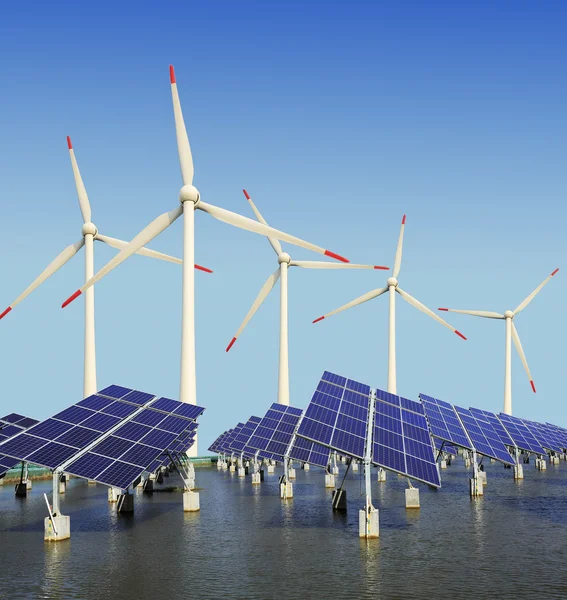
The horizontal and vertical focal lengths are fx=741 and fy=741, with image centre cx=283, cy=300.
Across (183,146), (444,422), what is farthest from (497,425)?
(183,146)

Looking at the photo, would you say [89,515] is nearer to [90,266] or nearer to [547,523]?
[547,523]

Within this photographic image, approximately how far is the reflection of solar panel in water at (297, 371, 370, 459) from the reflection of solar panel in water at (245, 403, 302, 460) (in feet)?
44.9

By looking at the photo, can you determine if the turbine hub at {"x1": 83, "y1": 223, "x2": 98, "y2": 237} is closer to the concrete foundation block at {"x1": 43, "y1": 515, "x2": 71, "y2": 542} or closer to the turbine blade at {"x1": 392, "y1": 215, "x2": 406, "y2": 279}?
the turbine blade at {"x1": 392, "y1": 215, "x2": 406, "y2": 279}

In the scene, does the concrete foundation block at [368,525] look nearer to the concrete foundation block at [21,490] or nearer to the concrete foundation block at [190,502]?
the concrete foundation block at [190,502]

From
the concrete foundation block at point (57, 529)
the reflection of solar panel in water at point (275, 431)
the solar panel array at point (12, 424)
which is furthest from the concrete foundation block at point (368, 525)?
the solar panel array at point (12, 424)

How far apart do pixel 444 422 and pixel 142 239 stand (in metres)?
45.5

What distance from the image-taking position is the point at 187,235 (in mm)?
93750

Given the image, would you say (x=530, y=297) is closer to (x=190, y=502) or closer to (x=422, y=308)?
(x=422, y=308)

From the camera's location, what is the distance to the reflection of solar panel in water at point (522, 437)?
90312mm

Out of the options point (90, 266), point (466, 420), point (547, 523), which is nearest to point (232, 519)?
point (547, 523)

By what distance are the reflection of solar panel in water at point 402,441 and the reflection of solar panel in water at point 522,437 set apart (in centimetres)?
3514

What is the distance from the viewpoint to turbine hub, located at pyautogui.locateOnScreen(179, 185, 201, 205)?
9662 centimetres

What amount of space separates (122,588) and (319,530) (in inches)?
678

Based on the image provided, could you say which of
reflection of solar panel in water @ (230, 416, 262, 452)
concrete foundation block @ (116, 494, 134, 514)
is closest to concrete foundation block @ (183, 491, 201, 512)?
→ concrete foundation block @ (116, 494, 134, 514)
